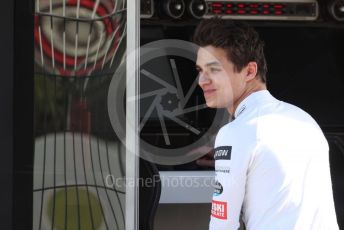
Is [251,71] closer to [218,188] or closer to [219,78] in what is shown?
[219,78]

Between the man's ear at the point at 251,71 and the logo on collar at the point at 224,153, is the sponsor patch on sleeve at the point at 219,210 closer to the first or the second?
the logo on collar at the point at 224,153

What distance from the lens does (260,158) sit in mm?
1314

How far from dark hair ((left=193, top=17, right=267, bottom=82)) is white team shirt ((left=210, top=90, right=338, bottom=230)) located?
13 centimetres

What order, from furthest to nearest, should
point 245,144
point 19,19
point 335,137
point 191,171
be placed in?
point 335,137 < point 191,171 < point 19,19 < point 245,144

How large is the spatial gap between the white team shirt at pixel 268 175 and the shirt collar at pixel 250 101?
0.01 m

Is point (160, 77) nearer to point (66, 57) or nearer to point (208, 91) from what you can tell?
point (66, 57)

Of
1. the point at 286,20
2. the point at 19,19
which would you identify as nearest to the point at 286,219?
the point at 19,19

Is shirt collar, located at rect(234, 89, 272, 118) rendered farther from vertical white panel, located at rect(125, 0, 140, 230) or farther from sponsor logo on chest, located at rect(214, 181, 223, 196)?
vertical white panel, located at rect(125, 0, 140, 230)

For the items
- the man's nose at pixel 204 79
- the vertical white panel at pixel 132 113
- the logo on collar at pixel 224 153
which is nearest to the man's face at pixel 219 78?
the man's nose at pixel 204 79

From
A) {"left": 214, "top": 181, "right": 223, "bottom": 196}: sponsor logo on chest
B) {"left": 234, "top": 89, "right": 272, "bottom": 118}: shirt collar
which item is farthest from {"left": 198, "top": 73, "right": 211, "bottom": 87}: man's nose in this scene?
{"left": 214, "top": 181, "right": 223, "bottom": 196}: sponsor logo on chest

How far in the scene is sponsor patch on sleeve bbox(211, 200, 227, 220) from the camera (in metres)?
1.35

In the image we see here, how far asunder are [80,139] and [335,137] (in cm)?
357

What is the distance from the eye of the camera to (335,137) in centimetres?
533

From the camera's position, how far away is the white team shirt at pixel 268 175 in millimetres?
1319
